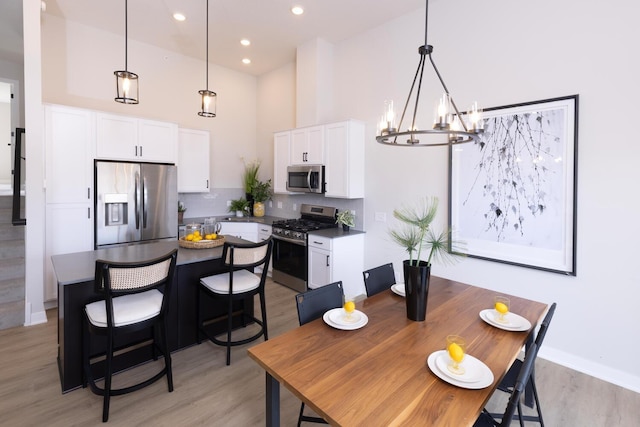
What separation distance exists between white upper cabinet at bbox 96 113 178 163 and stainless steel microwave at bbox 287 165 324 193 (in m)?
1.75

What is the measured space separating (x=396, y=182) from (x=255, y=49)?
3.15 meters

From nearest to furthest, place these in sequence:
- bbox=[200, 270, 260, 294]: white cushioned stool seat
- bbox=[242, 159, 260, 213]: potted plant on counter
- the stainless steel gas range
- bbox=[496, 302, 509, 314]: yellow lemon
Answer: bbox=[496, 302, 509, 314]: yellow lemon, bbox=[200, 270, 260, 294]: white cushioned stool seat, the stainless steel gas range, bbox=[242, 159, 260, 213]: potted plant on counter

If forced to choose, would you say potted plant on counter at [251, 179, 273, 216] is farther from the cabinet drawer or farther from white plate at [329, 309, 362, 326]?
white plate at [329, 309, 362, 326]

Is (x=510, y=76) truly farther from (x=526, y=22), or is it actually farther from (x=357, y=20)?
(x=357, y=20)

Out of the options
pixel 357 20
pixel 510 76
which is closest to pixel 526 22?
pixel 510 76

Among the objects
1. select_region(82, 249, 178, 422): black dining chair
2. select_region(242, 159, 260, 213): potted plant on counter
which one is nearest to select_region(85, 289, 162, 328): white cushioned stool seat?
select_region(82, 249, 178, 422): black dining chair

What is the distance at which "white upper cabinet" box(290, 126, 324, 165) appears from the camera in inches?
176

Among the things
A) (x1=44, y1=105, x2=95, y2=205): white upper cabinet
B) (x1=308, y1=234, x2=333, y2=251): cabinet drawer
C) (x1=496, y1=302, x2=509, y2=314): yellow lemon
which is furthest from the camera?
(x1=308, y1=234, x2=333, y2=251): cabinet drawer

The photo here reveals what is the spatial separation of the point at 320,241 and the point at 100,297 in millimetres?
2438

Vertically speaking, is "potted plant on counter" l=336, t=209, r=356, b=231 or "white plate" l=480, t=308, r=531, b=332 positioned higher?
"potted plant on counter" l=336, t=209, r=356, b=231

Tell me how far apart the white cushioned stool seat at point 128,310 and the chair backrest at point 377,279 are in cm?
153

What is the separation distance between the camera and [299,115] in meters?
4.94

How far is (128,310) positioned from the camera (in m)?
2.13

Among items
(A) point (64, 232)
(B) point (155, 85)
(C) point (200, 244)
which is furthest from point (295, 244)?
(B) point (155, 85)
